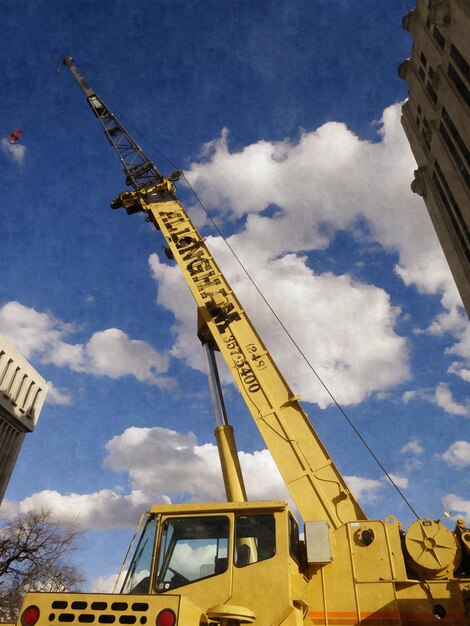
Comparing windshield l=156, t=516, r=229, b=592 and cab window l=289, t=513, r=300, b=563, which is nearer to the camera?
windshield l=156, t=516, r=229, b=592

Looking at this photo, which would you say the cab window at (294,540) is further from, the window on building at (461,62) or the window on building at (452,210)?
the window on building at (461,62)

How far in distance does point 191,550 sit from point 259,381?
4.40 meters

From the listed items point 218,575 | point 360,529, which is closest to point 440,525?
point 360,529

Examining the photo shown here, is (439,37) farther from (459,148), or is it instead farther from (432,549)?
(432,549)

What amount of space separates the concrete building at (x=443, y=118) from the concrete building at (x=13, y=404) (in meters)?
36.8

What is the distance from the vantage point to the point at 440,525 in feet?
23.4

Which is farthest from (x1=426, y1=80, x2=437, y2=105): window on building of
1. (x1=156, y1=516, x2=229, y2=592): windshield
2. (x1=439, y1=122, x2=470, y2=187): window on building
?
(x1=156, y1=516, x2=229, y2=592): windshield

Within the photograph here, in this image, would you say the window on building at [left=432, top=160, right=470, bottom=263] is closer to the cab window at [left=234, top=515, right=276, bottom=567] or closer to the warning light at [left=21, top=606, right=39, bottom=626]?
the cab window at [left=234, top=515, right=276, bottom=567]

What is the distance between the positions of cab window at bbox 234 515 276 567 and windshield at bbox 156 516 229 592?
0.65 feet

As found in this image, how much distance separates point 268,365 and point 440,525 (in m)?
4.81

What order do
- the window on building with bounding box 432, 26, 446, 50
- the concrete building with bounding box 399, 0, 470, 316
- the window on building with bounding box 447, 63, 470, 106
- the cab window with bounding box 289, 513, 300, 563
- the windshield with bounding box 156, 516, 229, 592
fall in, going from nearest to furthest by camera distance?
the windshield with bounding box 156, 516, 229, 592
the cab window with bounding box 289, 513, 300, 563
the concrete building with bounding box 399, 0, 470, 316
the window on building with bounding box 447, 63, 470, 106
the window on building with bounding box 432, 26, 446, 50

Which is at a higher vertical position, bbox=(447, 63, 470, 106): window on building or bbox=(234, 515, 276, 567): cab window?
bbox=(447, 63, 470, 106): window on building

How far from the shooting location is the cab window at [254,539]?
6184mm

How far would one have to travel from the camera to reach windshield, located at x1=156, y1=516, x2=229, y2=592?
6.11 m
